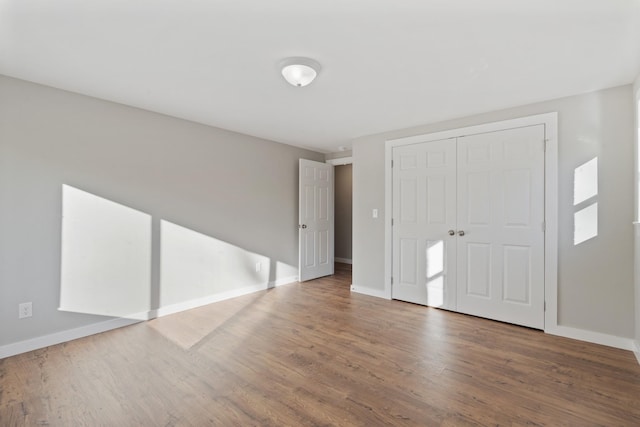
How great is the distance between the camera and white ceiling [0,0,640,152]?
5.54 ft

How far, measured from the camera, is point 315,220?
523 cm

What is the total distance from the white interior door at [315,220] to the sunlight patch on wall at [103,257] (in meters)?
2.31

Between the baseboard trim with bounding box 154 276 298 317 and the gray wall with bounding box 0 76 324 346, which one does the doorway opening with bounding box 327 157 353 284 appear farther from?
the gray wall with bounding box 0 76 324 346

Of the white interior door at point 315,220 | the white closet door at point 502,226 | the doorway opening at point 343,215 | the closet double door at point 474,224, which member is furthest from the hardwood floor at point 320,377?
the doorway opening at point 343,215

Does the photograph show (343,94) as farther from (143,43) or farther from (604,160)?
(604,160)

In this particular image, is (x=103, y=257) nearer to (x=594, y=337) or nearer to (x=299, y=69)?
(x=299, y=69)

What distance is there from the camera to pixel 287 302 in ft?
12.9

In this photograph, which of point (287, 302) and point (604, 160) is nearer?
point (604, 160)

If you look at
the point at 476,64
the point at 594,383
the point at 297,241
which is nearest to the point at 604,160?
the point at 476,64

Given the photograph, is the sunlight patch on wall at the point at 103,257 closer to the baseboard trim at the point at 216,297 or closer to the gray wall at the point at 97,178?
the gray wall at the point at 97,178

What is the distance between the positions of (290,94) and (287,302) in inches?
98.3

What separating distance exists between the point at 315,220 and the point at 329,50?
3.37m

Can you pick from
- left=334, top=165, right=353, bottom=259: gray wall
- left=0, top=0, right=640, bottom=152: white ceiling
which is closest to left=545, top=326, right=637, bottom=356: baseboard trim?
left=0, top=0, right=640, bottom=152: white ceiling

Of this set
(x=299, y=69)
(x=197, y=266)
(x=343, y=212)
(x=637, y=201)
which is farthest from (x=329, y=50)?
(x=343, y=212)
